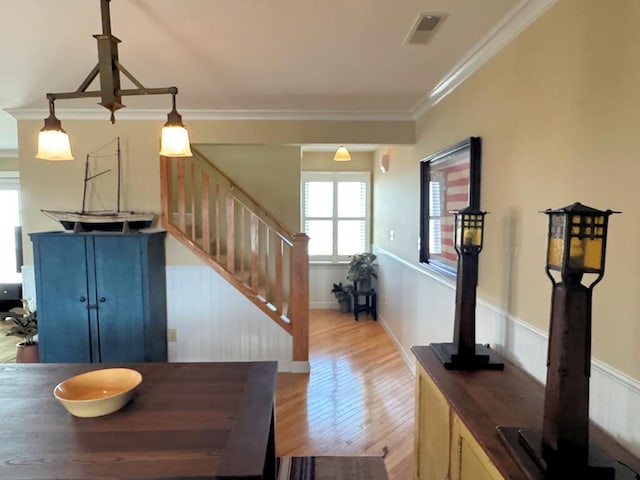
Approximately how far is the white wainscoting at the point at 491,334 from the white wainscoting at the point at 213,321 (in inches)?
50.2

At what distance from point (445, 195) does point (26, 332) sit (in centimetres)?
385

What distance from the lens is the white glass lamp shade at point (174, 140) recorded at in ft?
5.83

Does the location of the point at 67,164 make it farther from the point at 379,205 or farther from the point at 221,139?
the point at 379,205

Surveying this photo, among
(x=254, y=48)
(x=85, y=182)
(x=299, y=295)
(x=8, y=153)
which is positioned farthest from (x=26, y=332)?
(x=8, y=153)

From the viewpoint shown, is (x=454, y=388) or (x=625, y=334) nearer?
(x=625, y=334)

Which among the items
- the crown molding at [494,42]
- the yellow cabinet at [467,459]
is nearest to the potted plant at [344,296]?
the crown molding at [494,42]

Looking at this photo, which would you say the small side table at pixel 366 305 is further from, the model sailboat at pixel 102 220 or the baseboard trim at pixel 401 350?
the model sailboat at pixel 102 220

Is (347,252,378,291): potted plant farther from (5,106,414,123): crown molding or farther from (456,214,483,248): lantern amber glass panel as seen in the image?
(456,214,483,248): lantern amber glass panel

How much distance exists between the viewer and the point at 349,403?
3141mm

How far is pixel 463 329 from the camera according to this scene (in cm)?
188

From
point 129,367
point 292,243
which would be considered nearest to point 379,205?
point 292,243

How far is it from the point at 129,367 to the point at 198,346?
2098 mm

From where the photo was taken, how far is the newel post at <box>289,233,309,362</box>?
3607 mm

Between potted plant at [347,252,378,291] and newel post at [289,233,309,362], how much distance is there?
2.08m
